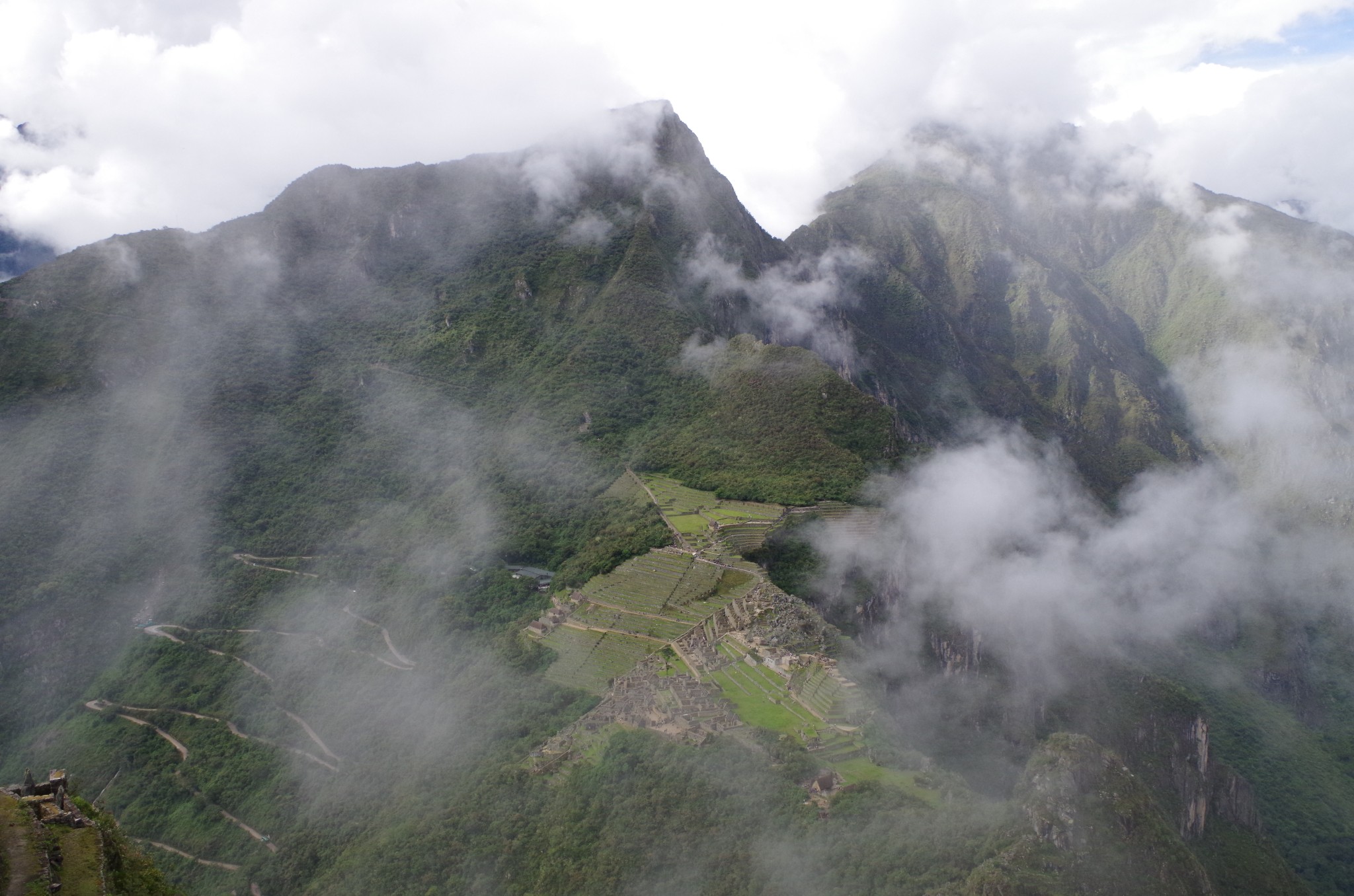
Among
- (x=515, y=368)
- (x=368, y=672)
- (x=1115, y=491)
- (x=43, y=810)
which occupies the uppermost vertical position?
(x=43, y=810)

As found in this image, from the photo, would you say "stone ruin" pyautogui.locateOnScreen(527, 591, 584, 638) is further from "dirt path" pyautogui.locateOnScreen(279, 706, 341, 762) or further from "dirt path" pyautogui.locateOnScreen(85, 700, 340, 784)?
"dirt path" pyautogui.locateOnScreen(85, 700, 340, 784)

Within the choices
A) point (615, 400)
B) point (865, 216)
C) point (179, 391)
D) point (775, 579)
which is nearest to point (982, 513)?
point (775, 579)

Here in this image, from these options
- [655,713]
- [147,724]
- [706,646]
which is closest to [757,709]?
[655,713]

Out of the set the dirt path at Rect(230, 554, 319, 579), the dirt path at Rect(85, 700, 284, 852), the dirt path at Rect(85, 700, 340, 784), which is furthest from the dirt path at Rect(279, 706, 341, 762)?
the dirt path at Rect(230, 554, 319, 579)

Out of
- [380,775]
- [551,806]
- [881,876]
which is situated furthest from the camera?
[380,775]

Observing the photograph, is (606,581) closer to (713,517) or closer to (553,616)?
(553,616)

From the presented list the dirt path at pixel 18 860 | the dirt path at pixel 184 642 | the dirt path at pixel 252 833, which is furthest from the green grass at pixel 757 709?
the dirt path at pixel 184 642

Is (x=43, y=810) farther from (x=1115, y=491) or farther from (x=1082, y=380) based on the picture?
(x=1082, y=380)
